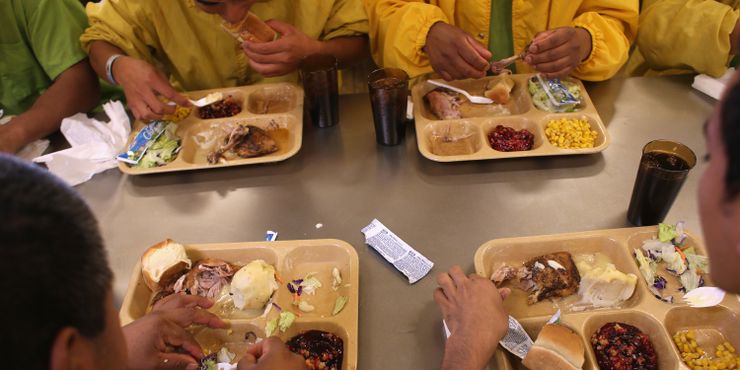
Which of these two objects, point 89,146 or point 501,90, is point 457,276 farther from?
point 89,146

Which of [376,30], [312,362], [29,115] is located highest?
[376,30]

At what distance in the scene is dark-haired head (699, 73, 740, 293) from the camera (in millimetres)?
707

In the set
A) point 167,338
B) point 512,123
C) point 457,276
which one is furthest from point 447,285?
point 512,123

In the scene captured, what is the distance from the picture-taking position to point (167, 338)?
4.47 ft

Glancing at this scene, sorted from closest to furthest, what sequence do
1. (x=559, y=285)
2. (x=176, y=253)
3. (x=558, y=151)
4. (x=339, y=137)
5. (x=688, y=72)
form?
(x=559, y=285) → (x=176, y=253) → (x=558, y=151) → (x=339, y=137) → (x=688, y=72)

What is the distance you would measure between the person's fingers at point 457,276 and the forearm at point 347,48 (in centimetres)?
130

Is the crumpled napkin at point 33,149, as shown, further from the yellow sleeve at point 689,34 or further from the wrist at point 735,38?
the wrist at point 735,38

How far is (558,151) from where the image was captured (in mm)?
1877

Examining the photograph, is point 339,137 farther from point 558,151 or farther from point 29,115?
point 29,115

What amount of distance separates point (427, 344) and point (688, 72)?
1837 millimetres

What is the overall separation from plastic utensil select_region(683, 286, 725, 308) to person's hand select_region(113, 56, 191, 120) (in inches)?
75.7

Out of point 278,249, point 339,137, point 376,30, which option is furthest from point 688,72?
point 278,249

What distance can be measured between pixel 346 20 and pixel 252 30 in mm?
478

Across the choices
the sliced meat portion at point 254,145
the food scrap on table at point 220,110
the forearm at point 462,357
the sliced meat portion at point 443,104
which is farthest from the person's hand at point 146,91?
the forearm at point 462,357
